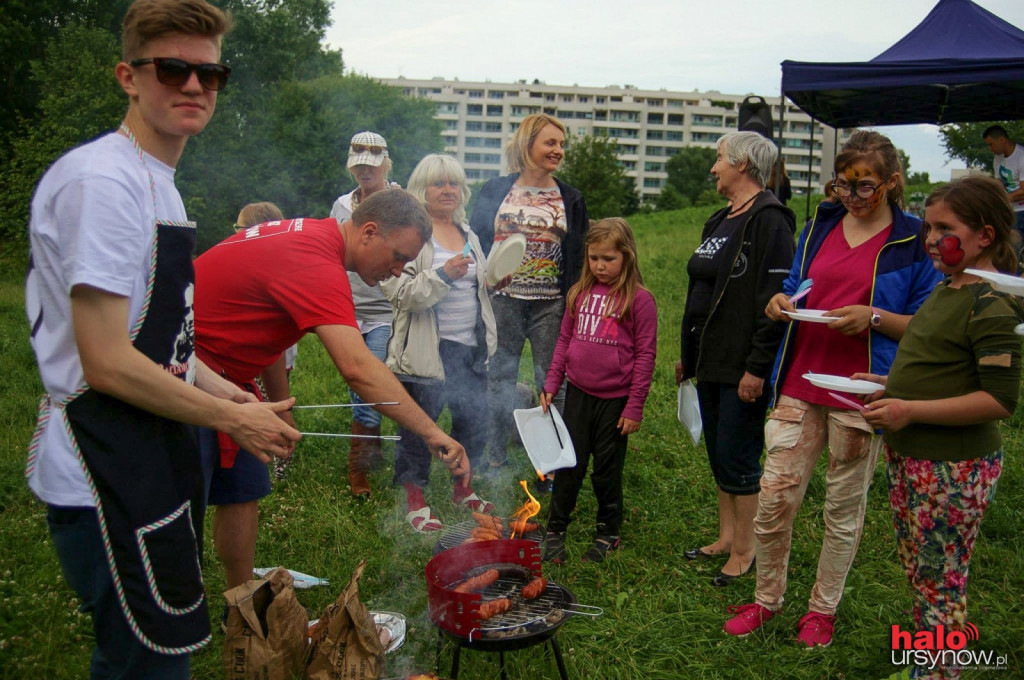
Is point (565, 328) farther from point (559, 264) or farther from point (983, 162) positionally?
point (983, 162)

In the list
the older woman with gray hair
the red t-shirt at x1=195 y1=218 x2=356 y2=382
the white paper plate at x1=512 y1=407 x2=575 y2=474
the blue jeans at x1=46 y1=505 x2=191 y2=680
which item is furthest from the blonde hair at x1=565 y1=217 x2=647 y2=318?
the blue jeans at x1=46 y1=505 x2=191 y2=680

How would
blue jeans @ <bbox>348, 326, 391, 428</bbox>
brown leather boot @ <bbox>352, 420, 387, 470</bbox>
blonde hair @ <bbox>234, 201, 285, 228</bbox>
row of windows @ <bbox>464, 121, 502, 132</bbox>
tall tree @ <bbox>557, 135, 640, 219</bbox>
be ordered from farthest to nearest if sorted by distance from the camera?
row of windows @ <bbox>464, 121, 502, 132</bbox>, tall tree @ <bbox>557, 135, 640, 219</bbox>, blonde hair @ <bbox>234, 201, 285, 228</bbox>, brown leather boot @ <bbox>352, 420, 387, 470</bbox>, blue jeans @ <bbox>348, 326, 391, 428</bbox>

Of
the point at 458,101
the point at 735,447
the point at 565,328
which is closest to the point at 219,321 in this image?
the point at 565,328

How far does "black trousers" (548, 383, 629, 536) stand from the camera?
13.3 feet

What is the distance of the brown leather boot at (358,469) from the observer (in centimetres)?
479

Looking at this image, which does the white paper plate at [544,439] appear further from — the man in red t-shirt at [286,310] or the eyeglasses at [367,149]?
the eyeglasses at [367,149]

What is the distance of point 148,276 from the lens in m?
1.81

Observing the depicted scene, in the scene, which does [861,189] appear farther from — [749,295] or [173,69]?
[173,69]

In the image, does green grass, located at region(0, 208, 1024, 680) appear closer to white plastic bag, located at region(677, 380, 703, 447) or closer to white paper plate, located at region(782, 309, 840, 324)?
white plastic bag, located at region(677, 380, 703, 447)

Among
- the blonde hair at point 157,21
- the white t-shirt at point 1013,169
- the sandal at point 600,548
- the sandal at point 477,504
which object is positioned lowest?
the sandal at point 600,548

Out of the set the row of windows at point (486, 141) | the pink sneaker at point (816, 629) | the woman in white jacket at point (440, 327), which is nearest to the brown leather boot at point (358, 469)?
the woman in white jacket at point (440, 327)

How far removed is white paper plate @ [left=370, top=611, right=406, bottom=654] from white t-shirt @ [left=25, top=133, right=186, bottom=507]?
172cm

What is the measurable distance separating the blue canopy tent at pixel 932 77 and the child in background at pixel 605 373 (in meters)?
3.41

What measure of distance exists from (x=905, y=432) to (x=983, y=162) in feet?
96.1
